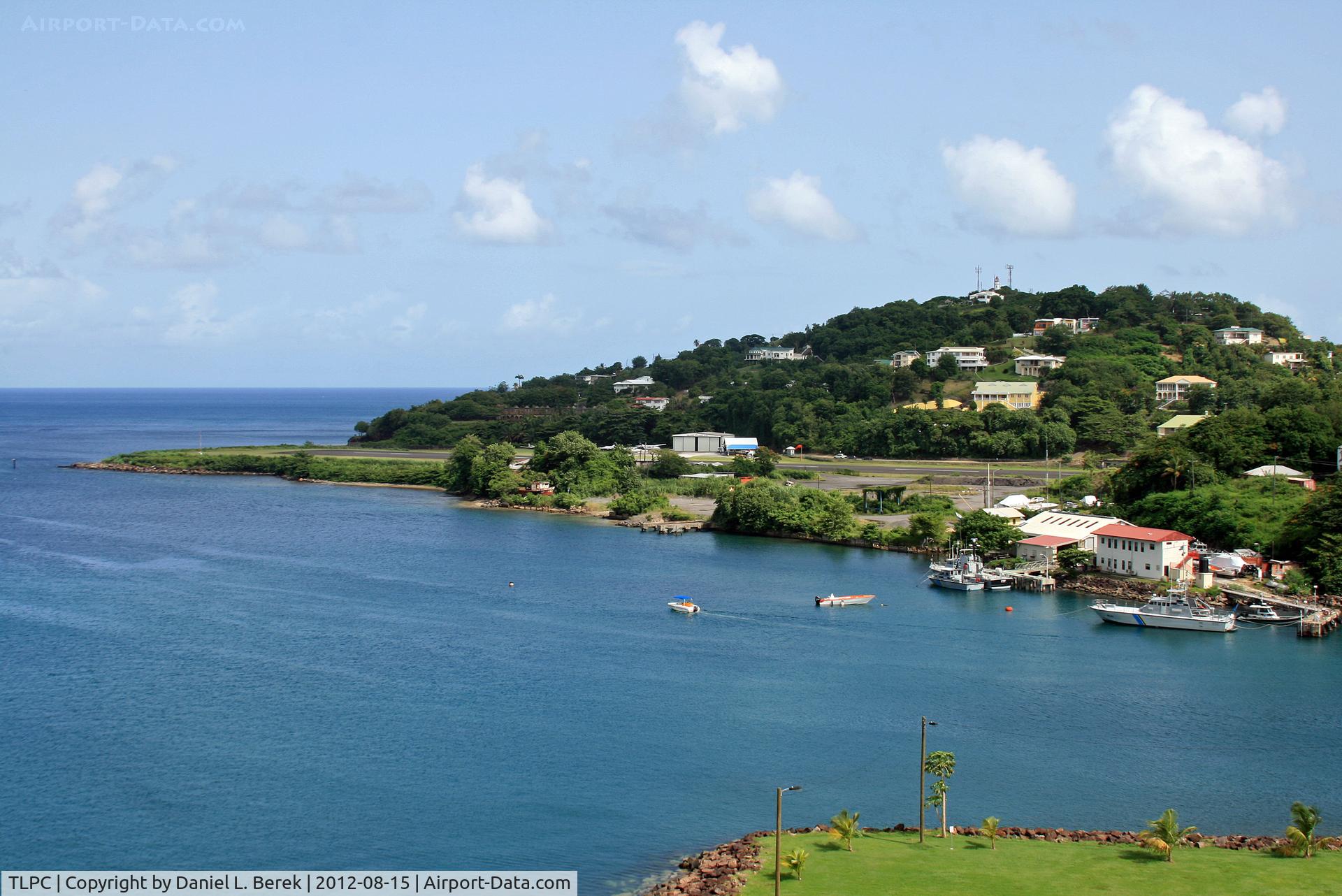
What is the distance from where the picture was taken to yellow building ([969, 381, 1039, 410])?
257 ft

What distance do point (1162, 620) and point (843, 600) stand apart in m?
9.22

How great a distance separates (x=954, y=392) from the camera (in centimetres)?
8569

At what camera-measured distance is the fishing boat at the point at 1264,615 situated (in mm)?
33250

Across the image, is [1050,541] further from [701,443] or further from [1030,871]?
[701,443]

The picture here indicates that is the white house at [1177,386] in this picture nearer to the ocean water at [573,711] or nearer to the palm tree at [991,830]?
the ocean water at [573,711]

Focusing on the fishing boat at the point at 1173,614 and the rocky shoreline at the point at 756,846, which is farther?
the fishing boat at the point at 1173,614

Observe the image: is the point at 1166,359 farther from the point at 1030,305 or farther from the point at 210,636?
the point at 210,636

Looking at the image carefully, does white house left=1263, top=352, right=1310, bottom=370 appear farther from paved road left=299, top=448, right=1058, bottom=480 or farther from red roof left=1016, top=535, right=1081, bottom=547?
red roof left=1016, top=535, right=1081, bottom=547

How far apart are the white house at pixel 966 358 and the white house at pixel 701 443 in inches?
773

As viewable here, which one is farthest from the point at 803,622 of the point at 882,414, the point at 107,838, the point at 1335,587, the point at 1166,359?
the point at 1166,359

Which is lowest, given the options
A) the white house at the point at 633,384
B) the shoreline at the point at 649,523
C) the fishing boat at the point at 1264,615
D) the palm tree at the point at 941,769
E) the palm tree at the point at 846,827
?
the palm tree at the point at 846,827

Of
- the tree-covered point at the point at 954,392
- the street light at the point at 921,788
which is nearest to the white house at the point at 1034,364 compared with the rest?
the tree-covered point at the point at 954,392

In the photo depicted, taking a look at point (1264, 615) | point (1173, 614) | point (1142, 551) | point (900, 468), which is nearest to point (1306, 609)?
point (1264, 615)

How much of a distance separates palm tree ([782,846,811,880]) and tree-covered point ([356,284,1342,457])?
4088cm
